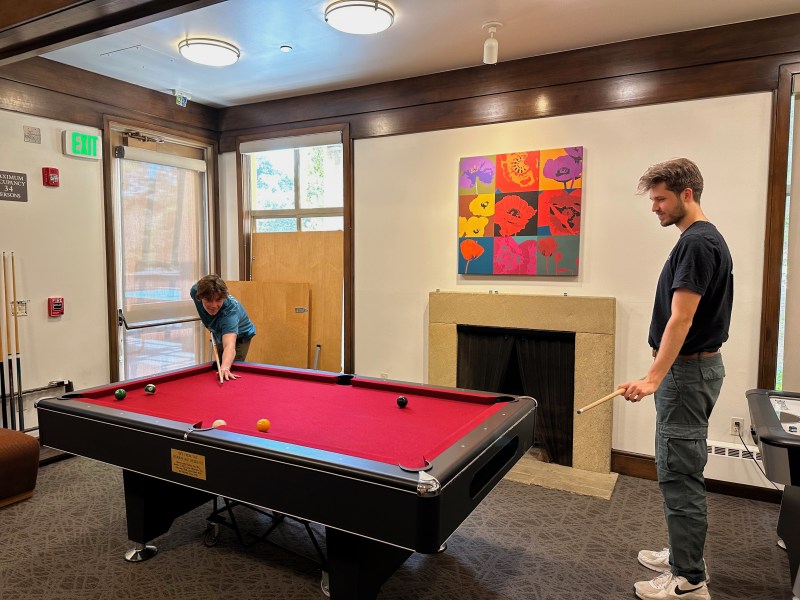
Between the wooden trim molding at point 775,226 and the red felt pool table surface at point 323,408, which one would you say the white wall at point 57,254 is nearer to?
the red felt pool table surface at point 323,408

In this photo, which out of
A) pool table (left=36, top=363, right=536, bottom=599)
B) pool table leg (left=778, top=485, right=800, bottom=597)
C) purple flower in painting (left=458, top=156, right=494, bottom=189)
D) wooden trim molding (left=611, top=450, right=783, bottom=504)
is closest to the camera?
pool table (left=36, top=363, right=536, bottom=599)

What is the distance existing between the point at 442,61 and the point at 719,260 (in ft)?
8.09

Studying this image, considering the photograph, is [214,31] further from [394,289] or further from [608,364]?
[608,364]

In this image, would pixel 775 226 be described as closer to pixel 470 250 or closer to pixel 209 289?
pixel 470 250

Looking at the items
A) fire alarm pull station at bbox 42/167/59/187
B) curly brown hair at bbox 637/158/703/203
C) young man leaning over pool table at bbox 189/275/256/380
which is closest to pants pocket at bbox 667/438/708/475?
curly brown hair at bbox 637/158/703/203

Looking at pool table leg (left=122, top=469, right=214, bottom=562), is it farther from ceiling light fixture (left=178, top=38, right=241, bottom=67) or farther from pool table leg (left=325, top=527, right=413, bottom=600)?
ceiling light fixture (left=178, top=38, right=241, bottom=67)

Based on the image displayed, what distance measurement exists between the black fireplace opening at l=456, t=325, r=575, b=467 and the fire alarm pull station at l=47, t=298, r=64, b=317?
288 centimetres

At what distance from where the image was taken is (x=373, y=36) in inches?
127

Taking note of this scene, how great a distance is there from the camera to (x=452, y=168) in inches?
153

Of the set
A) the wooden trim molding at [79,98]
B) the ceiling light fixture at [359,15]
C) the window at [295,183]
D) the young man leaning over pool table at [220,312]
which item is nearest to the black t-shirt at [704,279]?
the ceiling light fixture at [359,15]

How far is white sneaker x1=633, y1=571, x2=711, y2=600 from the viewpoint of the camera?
205 centimetres

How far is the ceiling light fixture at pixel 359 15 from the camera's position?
2.74 m

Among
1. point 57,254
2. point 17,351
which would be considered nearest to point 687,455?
point 17,351

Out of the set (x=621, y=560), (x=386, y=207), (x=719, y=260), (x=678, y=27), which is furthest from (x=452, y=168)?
Result: (x=621, y=560)
